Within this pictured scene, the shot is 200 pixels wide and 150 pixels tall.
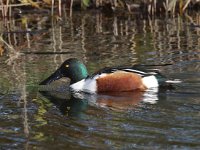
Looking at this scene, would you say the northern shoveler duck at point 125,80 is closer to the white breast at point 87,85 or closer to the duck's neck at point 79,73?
the white breast at point 87,85

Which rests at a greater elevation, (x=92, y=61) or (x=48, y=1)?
(x=48, y=1)

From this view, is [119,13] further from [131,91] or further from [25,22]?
[131,91]

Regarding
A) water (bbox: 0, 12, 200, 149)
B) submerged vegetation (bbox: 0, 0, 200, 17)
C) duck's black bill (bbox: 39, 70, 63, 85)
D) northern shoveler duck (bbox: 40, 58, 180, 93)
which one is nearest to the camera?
water (bbox: 0, 12, 200, 149)

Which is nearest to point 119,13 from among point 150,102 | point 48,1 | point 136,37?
point 48,1

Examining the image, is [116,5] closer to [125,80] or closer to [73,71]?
[73,71]

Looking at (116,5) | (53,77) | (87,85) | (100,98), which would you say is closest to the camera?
(100,98)

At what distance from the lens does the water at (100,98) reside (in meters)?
6.35

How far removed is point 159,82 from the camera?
346 inches

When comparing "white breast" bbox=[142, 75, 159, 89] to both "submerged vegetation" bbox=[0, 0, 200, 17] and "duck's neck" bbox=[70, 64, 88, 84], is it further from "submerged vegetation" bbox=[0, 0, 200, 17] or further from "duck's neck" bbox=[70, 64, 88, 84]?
"submerged vegetation" bbox=[0, 0, 200, 17]

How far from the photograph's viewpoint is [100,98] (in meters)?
8.38

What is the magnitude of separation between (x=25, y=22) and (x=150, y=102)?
8.59 metres

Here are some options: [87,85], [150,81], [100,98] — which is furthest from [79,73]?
[150,81]

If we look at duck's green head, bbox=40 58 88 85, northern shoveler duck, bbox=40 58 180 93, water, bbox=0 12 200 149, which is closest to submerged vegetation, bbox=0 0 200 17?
water, bbox=0 12 200 149

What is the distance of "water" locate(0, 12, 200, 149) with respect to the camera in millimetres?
6348
